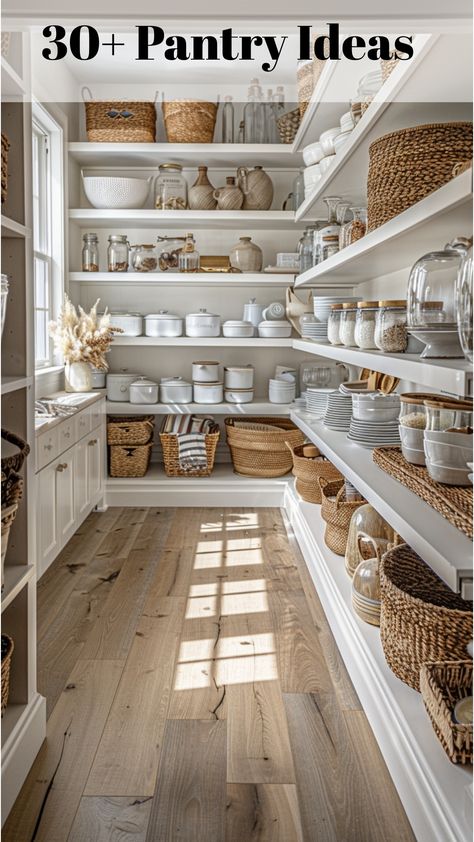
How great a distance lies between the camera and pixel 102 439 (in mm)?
5027

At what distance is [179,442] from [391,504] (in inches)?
124

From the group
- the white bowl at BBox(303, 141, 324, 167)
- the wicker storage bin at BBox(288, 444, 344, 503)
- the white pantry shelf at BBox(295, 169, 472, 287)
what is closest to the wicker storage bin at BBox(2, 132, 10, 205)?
the white pantry shelf at BBox(295, 169, 472, 287)

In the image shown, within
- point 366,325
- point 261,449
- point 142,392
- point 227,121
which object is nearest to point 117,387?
point 142,392

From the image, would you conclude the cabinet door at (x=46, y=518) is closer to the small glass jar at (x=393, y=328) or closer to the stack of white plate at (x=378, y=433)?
the stack of white plate at (x=378, y=433)

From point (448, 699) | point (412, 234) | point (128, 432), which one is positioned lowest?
point (448, 699)

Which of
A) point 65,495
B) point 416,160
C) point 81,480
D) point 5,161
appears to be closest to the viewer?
point 5,161

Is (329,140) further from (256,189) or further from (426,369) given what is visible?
(426,369)

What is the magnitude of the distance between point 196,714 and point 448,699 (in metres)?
0.88

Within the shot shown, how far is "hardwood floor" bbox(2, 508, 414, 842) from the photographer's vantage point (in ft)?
6.12

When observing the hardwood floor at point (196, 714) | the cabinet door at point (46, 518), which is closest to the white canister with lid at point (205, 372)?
the hardwood floor at point (196, 714)

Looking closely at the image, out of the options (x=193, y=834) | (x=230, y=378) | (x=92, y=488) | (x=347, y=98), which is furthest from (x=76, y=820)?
(x=230, y=378)

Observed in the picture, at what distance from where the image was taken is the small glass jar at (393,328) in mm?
2453

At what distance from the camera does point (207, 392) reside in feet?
17.3

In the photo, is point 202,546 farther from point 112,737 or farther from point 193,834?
point 193,834
